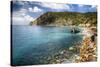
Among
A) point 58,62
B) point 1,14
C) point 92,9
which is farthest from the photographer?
point 92,9

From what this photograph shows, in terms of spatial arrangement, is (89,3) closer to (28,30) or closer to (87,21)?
(87,21)

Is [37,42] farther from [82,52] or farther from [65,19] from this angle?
A: [82,52]

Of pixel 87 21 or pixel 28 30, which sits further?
pixel 87 21

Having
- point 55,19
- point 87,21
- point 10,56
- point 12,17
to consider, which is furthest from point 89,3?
point 10,56

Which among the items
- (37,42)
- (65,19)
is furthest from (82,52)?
(37,42)

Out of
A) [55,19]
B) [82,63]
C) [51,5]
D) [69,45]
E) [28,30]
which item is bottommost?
[82,63]

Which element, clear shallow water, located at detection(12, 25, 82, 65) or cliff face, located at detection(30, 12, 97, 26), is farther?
cliff face, located at detection(30, 12, 97, 26)
